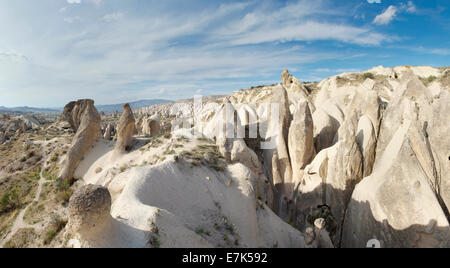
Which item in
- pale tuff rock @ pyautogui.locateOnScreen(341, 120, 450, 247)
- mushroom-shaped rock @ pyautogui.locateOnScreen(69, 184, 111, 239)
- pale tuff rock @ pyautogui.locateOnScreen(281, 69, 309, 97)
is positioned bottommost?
pale tuff rock @ pyautogui.locateOnScreen(341, 120, 450, 247)

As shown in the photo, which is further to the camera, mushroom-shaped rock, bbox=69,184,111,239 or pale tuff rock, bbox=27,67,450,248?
pale tuff rock, bbox=27,67,450,248

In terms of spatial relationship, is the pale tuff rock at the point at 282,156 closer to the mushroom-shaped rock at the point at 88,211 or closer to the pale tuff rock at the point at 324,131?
the pale tuff rock at the point at 324,131

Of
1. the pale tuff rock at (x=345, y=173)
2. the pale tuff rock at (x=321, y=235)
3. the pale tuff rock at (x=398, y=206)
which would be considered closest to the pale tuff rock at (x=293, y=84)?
the pale tuff rock at (x=345, y=173)

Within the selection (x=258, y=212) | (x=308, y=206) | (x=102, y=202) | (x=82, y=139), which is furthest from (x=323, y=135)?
(x=82, y=139)

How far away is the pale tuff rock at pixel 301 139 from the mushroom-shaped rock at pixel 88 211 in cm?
1082

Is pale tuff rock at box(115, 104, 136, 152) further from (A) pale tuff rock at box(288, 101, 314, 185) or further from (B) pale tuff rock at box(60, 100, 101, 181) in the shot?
(A) pale tuff rock at box(288, 101, 314, 185)

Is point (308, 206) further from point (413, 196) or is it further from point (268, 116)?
point (268, 116)

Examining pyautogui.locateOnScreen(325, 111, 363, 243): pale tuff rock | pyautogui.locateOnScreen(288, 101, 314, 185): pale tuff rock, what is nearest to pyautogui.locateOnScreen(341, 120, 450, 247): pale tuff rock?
pyautogui.locateOnScreen(325, 111, 363, 243): pale tuff rock

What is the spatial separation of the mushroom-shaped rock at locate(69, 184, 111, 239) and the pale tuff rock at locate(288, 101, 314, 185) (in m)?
10.8

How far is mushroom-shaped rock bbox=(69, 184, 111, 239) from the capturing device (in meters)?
3.93

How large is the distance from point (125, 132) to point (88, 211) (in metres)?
11.5

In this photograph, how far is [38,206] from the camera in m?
11.9

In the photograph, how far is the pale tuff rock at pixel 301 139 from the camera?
12.7 meters

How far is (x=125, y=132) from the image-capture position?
14633mm
